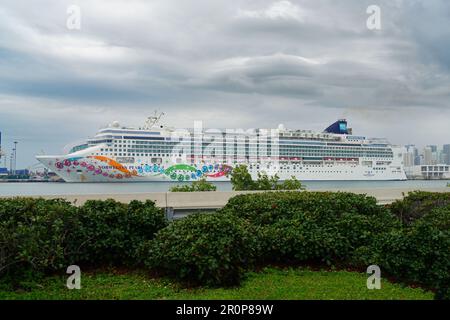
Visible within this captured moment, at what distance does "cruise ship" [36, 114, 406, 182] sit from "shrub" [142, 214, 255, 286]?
43455 millimetres

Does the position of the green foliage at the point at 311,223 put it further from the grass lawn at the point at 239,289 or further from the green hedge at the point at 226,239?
the grass lawn at the point at 239,289

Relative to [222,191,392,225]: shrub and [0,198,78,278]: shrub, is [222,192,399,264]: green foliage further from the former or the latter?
[0,198,78,278]: shrub

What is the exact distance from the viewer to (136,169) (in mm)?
52281

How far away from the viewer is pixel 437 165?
84188 millimetres

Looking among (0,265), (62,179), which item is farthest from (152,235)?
(62,179)

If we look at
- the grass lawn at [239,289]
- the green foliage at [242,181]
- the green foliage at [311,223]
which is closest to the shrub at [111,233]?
the grass lawn at [239,289]

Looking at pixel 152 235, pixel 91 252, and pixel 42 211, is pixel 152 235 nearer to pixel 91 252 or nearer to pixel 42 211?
pixel 91 252

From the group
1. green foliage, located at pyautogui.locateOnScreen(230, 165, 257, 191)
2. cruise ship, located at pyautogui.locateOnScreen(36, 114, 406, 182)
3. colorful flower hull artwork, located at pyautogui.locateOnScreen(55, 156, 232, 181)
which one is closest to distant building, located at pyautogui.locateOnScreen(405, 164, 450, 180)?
cruise ship, located at pyautogui.locateOnScreen(36, 114, 406, 182)

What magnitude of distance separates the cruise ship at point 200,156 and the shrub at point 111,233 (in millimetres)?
42795

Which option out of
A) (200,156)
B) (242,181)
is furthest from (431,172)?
(242,181)

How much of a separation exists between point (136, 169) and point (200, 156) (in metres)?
7.89

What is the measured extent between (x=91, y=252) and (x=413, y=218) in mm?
5947

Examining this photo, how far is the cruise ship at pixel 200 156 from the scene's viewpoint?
52219 millimetres

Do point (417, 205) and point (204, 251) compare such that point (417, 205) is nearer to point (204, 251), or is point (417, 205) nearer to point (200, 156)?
point (204, 251)
